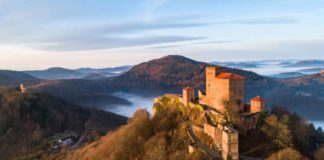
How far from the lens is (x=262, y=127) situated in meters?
48.2

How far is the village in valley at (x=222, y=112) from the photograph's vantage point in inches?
1794

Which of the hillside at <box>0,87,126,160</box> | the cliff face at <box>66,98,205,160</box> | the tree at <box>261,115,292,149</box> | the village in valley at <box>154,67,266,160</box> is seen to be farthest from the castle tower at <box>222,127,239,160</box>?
the hillside at <box>0,87,126,160</box>

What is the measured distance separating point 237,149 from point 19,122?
397 feet

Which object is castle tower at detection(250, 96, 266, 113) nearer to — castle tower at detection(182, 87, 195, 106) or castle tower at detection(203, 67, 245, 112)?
castle tower at detection(203, 67, 245, 112)

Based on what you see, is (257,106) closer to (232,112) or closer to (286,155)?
(232,112)

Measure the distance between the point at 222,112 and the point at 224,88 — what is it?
11.8 feet

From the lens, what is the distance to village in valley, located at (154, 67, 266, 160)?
45562 millimetres

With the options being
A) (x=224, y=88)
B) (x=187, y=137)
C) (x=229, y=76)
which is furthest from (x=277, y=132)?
(x=187, y=137)

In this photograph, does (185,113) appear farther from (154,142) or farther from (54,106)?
(54,106)

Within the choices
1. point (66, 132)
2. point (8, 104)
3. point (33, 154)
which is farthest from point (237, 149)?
point (8, 104)

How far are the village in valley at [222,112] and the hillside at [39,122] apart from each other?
227 ft

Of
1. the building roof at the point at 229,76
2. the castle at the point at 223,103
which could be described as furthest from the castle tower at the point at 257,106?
the building roof at the point at 229,76

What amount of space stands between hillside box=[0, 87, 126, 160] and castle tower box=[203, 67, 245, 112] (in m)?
70.2

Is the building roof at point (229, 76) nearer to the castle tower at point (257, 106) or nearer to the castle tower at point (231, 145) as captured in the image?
the castle tower at point (257, 106)
